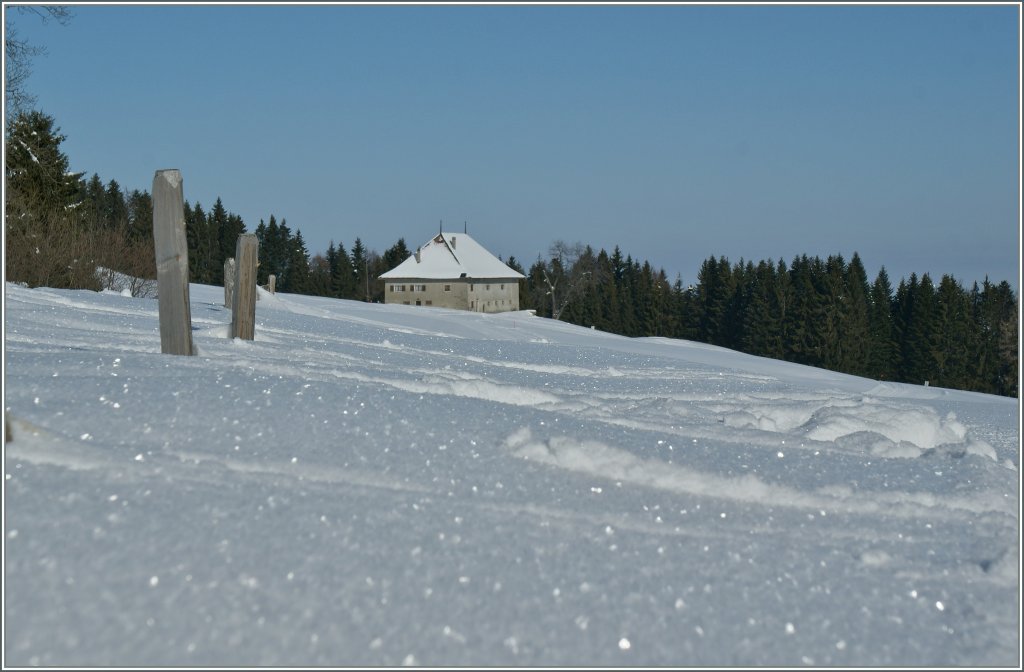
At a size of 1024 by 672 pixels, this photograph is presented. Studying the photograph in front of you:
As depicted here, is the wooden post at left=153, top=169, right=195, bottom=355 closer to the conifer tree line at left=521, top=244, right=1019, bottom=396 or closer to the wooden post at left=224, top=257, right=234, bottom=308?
the wooden post at left=224, top=257, right=234, bottom=308

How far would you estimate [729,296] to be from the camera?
67875mm

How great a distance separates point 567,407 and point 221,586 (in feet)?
13.8

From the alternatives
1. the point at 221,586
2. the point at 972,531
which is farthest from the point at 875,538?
the point at 221,586

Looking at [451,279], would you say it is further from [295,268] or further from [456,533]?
[456,533]

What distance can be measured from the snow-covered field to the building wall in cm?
5886

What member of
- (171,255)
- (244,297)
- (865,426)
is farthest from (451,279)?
(171,255)

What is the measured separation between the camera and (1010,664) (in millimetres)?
3205

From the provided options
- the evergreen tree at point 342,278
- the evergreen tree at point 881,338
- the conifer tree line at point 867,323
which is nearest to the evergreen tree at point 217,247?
the evergreen tree at point 342,278

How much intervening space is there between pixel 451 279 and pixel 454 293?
101 centimetres

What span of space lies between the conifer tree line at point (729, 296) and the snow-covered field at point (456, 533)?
22.3m

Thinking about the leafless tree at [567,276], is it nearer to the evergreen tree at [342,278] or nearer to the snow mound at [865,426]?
the evergreen tree at [342,278]

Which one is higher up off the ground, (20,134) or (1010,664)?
(20,134)

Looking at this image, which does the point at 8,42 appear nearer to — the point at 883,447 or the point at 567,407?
the point at 567,407

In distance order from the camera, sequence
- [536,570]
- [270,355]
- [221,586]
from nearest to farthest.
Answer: [221,586] < [536,570] < [270,355]
